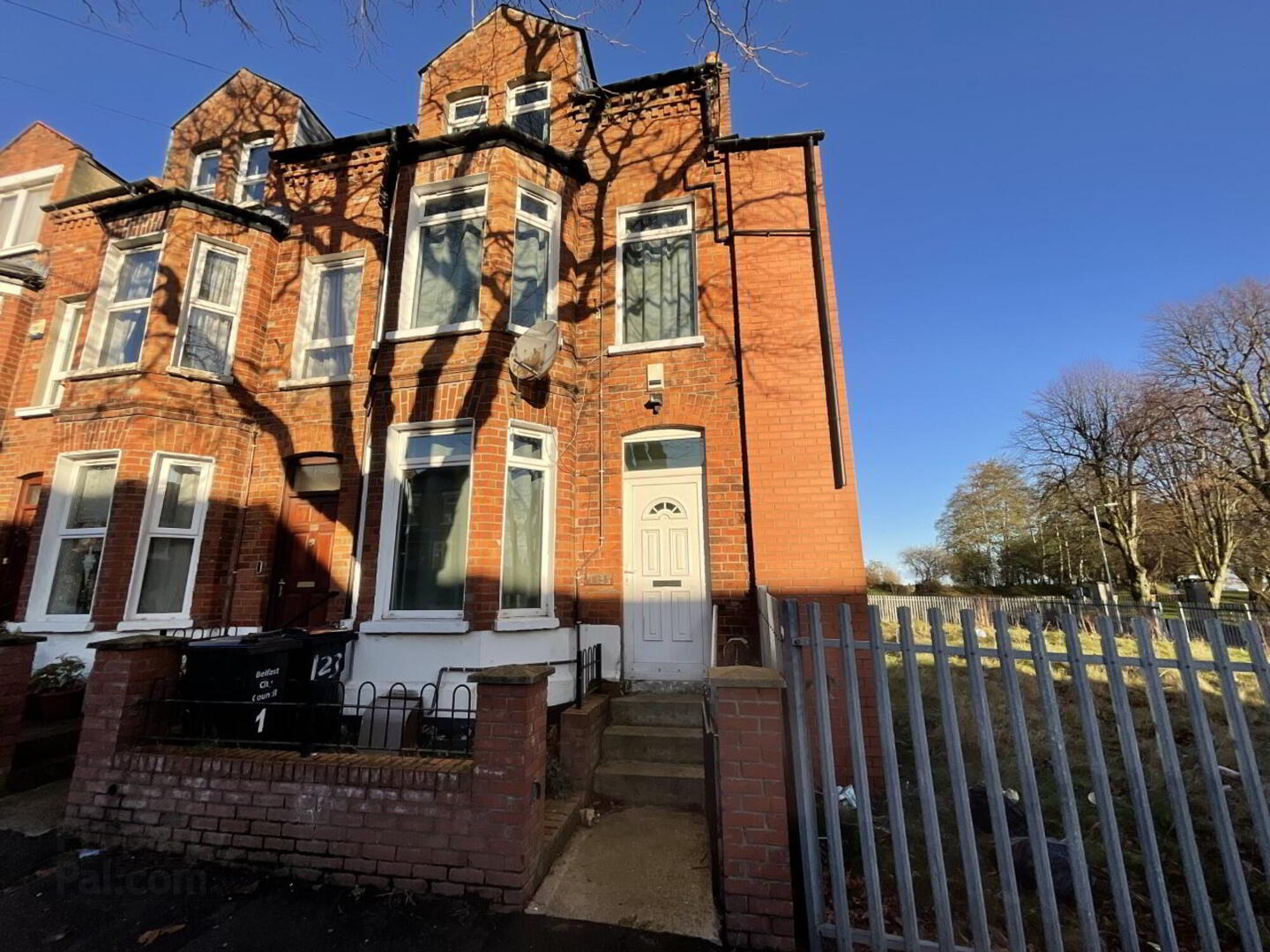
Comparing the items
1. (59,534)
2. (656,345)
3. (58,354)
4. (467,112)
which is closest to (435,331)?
(656,345)

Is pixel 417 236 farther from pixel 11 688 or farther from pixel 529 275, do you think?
pixel 11 688

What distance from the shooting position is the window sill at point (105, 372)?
7184 millimetres

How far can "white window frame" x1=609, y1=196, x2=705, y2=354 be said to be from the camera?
6938 millimetres

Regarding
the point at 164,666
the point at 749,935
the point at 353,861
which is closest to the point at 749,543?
the point at 749,935

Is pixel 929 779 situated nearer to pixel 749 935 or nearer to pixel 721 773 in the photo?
pixel 721 773

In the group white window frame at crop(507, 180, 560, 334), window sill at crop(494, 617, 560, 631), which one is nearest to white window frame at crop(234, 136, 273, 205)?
white window frame at crop(507, 180, 560, 334)

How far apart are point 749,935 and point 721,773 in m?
0.83

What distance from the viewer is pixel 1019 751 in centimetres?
274

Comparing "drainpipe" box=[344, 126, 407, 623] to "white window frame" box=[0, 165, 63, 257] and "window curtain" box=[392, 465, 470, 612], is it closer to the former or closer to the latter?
"window curtain" box=[392, 465, 470, 612]

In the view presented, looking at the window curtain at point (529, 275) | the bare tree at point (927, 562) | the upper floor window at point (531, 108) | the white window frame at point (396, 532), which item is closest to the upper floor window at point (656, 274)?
the window curtain at point (529, 275)

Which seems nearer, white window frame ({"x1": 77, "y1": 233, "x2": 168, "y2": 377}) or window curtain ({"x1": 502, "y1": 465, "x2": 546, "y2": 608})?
window curtain ({"x1": 502, "y1": 465, "x2": 546, "y2": 608})

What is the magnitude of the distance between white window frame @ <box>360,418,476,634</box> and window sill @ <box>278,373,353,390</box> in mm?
1502

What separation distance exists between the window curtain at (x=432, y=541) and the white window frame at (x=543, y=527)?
0.47 metres

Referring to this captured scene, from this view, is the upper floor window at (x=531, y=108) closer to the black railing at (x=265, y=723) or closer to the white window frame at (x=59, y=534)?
the white window frame at (x=59, y=534)
